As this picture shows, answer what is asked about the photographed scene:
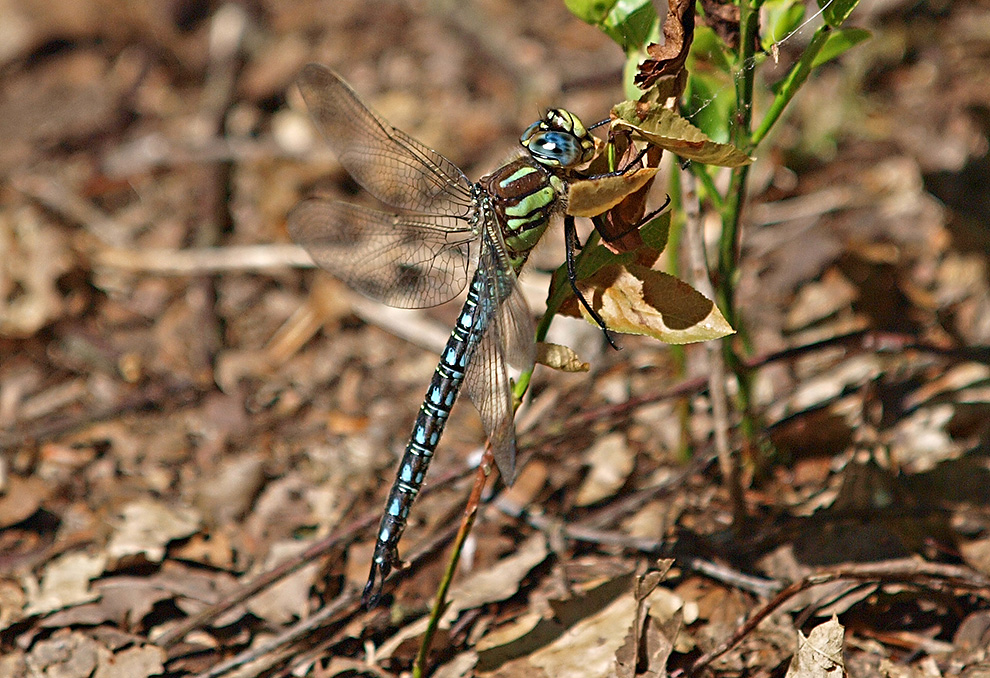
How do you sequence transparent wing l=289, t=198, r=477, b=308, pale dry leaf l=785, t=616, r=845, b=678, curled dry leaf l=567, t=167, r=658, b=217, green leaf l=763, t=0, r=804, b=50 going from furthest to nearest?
transparent wing l=289, t=198, r=477, b=308 → pale dry leaf l=785, t=616, r=845, b=678 → green leaf l=763, t=0, r=804, b=50 → curled dry leaf l=567, t=167, r=658, b=217

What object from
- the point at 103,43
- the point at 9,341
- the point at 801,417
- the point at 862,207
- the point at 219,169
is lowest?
the point at 801,417

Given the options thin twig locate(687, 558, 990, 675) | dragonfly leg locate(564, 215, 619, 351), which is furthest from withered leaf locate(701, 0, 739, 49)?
thin twig locate(687, 558, 990, 675)

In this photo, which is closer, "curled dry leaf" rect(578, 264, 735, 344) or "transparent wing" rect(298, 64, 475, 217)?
"curled dry leaf" rect(578, 264, 735, 344)

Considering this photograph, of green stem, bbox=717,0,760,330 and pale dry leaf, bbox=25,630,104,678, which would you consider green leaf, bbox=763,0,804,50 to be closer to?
green stem, bbox=717,0,760,330

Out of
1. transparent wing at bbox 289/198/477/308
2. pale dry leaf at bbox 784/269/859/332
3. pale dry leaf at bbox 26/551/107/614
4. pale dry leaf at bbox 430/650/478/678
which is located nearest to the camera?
pale dry leaf at bbox 430/650/478/678

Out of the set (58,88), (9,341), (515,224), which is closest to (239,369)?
(9,341)

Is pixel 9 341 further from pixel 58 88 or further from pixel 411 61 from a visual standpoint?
pixel 411 61

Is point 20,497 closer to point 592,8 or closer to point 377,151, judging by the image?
point 377,151

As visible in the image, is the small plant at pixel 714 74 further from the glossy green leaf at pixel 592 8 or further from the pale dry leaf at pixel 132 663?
the pale dry leaf at pixel 132 663
